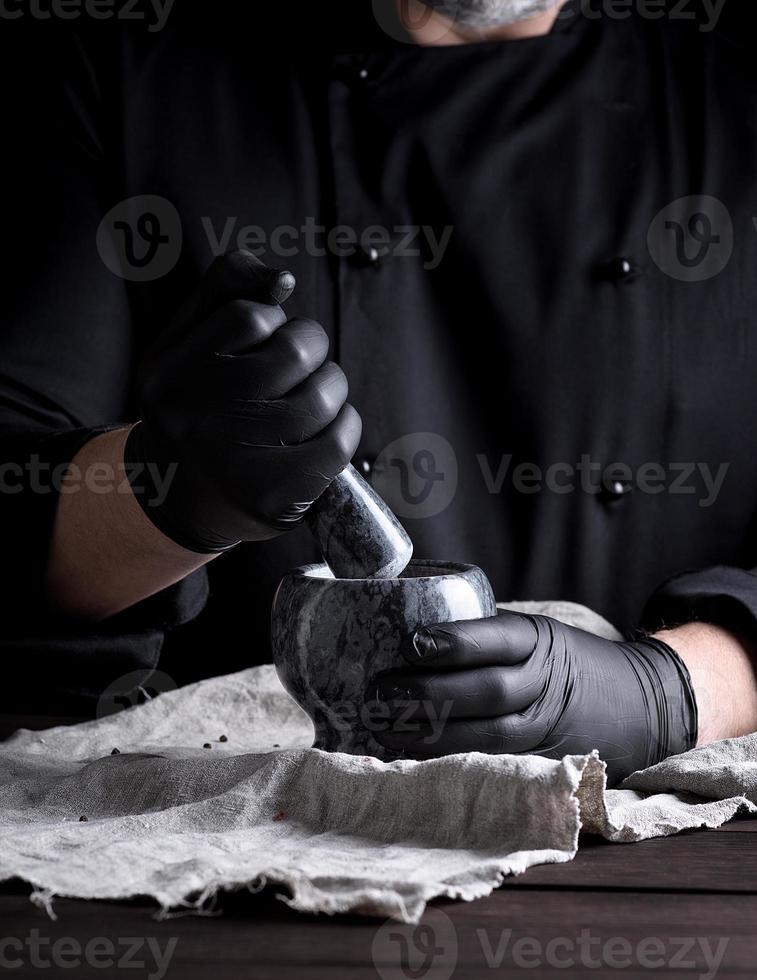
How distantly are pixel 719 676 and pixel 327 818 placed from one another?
0.46 m

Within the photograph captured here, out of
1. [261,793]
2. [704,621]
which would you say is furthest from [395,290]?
[261,793]

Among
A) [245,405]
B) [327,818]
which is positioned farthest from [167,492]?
[327,818]

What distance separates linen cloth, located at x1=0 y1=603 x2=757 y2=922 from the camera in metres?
0.60

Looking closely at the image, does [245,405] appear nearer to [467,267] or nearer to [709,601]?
[709,601]

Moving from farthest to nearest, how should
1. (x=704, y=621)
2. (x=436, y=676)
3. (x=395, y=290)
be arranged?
1. (x=395, y=290)
2. (x=704, y=621)
3. (x=436, y=676)

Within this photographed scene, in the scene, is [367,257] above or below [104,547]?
above

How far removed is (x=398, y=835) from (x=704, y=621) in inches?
20.8

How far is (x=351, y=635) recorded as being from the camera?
82cm

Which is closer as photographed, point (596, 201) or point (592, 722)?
point (592, 722)

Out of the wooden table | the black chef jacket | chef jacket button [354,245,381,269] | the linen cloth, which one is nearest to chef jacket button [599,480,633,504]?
the black chef jacket

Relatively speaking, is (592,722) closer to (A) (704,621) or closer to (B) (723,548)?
(A) (704,621)

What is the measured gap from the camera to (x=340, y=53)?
4.85 ft

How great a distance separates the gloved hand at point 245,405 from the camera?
33.3 inches

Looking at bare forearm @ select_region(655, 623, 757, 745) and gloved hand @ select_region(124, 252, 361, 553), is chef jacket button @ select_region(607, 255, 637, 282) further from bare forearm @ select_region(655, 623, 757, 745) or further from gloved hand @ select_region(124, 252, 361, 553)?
gloved hand @ select_region(124, 252, 361, 553)
